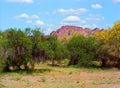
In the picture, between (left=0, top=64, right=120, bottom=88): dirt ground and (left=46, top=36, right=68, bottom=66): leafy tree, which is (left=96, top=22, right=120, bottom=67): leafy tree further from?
(left=0, top=64, right=120, bottom=88): dirt ground

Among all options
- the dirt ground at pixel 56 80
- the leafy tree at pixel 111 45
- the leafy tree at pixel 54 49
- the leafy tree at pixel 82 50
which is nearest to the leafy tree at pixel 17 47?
the dirt ground at pixel 56 80

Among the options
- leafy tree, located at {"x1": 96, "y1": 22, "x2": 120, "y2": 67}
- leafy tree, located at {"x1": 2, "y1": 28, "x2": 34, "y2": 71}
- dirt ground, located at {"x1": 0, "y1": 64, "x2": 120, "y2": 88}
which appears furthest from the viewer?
leafy tree, located at {"x1": 96, "y1": 22, "x2": 120, "y2": 67}

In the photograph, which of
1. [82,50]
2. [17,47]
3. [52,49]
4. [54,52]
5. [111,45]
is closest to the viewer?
[17,47]

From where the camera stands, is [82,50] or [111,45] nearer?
[111,45]

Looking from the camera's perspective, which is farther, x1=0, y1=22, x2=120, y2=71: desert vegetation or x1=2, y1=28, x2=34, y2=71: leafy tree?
x1=0, y1=22, x2=120, y2=71: desert vegetation

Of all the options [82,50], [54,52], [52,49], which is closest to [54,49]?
[54,52]

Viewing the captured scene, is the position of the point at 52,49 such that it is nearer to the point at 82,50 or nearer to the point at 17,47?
the point at 17,47

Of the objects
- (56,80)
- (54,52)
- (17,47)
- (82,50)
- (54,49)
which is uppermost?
(17,47)

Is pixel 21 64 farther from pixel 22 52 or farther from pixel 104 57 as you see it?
pixel 104 57

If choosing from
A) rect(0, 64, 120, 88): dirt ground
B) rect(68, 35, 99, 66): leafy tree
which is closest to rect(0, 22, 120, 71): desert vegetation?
rect(68, 35, 99, 66): leafy tree

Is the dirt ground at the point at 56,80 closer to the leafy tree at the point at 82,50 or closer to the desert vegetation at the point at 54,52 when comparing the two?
the desert vegetation at the point at 54,52

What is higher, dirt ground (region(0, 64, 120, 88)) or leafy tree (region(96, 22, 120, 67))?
leafy tree (region(96, 22, 120, 67))

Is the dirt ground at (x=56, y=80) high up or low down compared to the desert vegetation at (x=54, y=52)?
down

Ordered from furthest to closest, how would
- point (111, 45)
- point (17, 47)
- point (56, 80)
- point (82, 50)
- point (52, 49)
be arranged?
point (82, 50), point (111, 45), point (52, 49), point (17, 47), point (56, 80)
